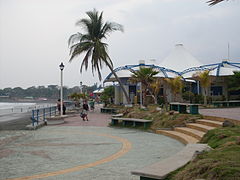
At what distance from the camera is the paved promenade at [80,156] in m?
5.68

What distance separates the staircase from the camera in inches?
363

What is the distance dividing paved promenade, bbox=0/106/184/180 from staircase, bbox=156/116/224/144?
35 centimetres

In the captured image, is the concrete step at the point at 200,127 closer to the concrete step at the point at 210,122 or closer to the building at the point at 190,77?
the concrete step at the point at 210,122

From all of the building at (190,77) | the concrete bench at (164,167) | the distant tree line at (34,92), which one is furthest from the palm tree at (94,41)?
the distant tree line at (34,92)

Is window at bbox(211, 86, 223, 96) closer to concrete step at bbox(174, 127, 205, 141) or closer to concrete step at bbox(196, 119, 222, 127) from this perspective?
concrete step at bbox(196, 119, 222, 127)

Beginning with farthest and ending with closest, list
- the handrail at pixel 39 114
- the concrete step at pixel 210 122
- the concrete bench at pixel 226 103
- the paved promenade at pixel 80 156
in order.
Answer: the concrete bench at pixel 226 103 < the handrail at pixel 39 114 < the concrete step at pixel 210 122 < the paved promenade at pixel 80 156

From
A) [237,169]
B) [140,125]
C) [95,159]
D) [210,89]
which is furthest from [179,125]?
[210,89]

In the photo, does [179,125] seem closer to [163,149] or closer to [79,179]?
[163,149]

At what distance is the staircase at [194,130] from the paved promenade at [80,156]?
0.35 meters

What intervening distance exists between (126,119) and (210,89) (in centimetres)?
1828

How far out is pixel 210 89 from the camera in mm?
29609

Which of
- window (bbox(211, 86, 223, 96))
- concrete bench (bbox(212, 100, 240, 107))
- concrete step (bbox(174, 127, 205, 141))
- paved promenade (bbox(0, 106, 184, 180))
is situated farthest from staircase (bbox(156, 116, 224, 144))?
window (bbox(211, 86, 223, 96))

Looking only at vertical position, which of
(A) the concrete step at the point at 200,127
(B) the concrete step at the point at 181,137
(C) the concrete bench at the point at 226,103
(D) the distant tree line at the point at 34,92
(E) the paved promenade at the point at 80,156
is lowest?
(E) the paved promenade at the point at 80,156

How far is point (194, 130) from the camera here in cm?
1018
